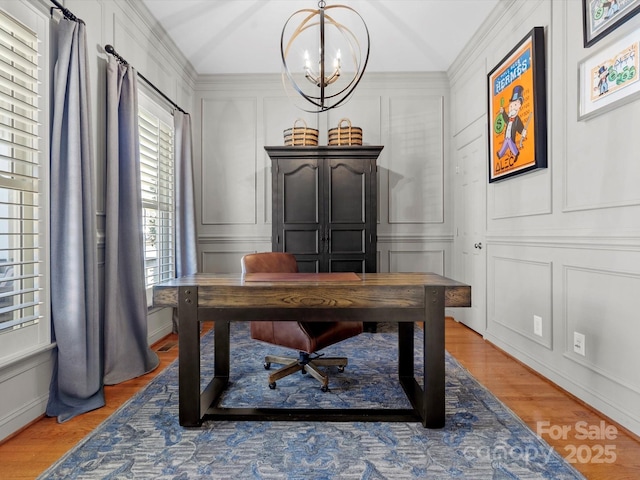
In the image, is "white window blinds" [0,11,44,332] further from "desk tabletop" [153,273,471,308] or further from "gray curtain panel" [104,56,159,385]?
"desk tabletop" [153,273,471,308]

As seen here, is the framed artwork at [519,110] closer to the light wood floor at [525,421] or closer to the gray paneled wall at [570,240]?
the gray paneled wall at [570,240]

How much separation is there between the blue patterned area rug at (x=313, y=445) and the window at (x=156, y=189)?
1439mm

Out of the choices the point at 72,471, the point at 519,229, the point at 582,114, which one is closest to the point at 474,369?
the point at 519,229

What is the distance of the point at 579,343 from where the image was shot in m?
2.26

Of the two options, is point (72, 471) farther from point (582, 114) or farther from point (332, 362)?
point (582, 114)

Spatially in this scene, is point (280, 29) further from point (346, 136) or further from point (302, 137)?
point (346, 136)

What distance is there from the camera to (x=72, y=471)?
1.56m

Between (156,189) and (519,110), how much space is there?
319 cm

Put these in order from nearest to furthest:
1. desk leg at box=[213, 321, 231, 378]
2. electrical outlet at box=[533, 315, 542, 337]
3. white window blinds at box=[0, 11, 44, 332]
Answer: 1. white window blinds at box=[0, 11, 44, 332]
2. desk leg at box=[213, 321, 231, 378]
3. electrical outlet at box=[533, 315, 542, 337]

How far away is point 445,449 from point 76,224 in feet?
7.43

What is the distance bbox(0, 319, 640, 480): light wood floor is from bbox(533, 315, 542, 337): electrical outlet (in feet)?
0.98

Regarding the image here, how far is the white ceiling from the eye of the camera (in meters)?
3.12

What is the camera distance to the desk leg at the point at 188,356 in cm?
191

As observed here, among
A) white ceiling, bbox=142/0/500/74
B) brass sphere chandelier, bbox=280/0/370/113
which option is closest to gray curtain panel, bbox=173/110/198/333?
white ceiling, bbox=142/0/500/74
